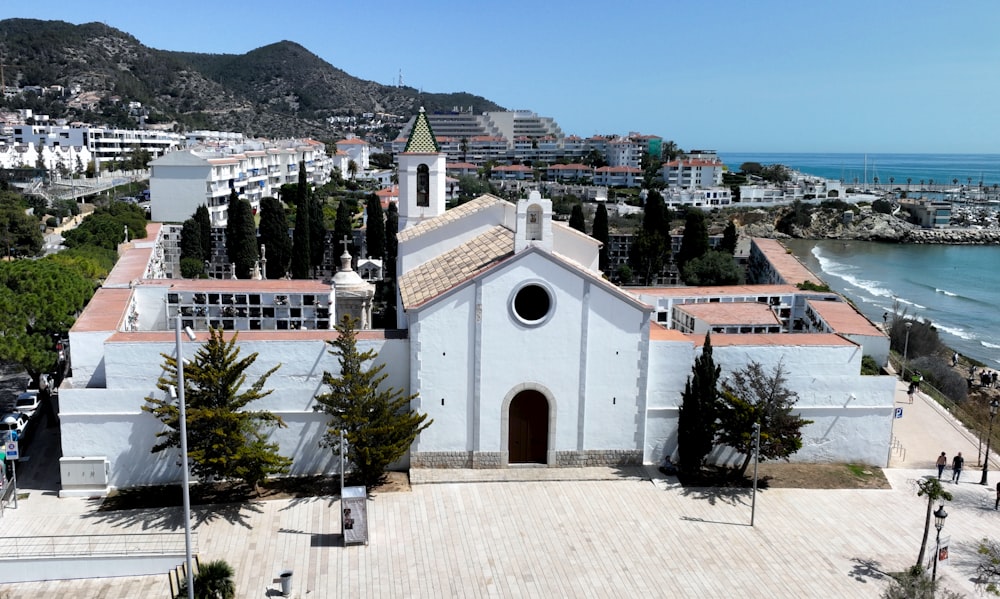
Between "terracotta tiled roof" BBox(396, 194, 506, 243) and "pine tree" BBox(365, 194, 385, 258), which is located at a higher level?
"terracotta tiled roof" BBox(396, 194, 506, 243)

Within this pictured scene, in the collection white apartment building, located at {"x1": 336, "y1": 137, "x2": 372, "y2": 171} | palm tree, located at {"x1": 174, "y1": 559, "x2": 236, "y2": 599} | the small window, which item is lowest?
palm tree, located at {"x1": 174, "y1": 559, "x2": 236, "y2": 599}

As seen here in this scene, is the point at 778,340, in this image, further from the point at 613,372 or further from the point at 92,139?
the point at 92,139

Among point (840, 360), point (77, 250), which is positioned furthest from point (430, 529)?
point (77, 250)

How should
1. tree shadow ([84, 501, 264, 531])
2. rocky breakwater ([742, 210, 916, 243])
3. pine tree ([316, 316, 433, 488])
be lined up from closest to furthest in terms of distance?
tree shadow ([84, 501, 264, 531]) < pine tree ([316, 316, 433, 488]) < rocky breakwater ([742, 210, 916, 243])

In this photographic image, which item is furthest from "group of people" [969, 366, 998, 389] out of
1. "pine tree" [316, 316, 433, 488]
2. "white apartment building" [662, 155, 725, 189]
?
"white apartment building" [662, 155, 725, 189]

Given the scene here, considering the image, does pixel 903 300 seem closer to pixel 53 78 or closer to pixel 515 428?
pixel 515 428

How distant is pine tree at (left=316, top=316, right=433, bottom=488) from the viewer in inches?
811

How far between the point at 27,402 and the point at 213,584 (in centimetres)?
1641

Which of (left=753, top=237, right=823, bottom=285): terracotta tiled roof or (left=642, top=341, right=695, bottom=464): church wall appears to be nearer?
(left=642, top=341, right=695, bottom=464): church wall

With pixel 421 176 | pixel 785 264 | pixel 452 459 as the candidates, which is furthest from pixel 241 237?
pixel 452 459

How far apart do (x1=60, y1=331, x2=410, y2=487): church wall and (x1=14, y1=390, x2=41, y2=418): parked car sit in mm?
7807

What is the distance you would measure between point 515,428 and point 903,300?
61533 millimetres

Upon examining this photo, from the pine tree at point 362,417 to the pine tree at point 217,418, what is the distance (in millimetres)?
1669

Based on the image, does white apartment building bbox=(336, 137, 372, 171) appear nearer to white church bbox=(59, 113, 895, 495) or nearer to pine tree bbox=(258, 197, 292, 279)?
pine tree bbox=(258, 197, 292, 279)
